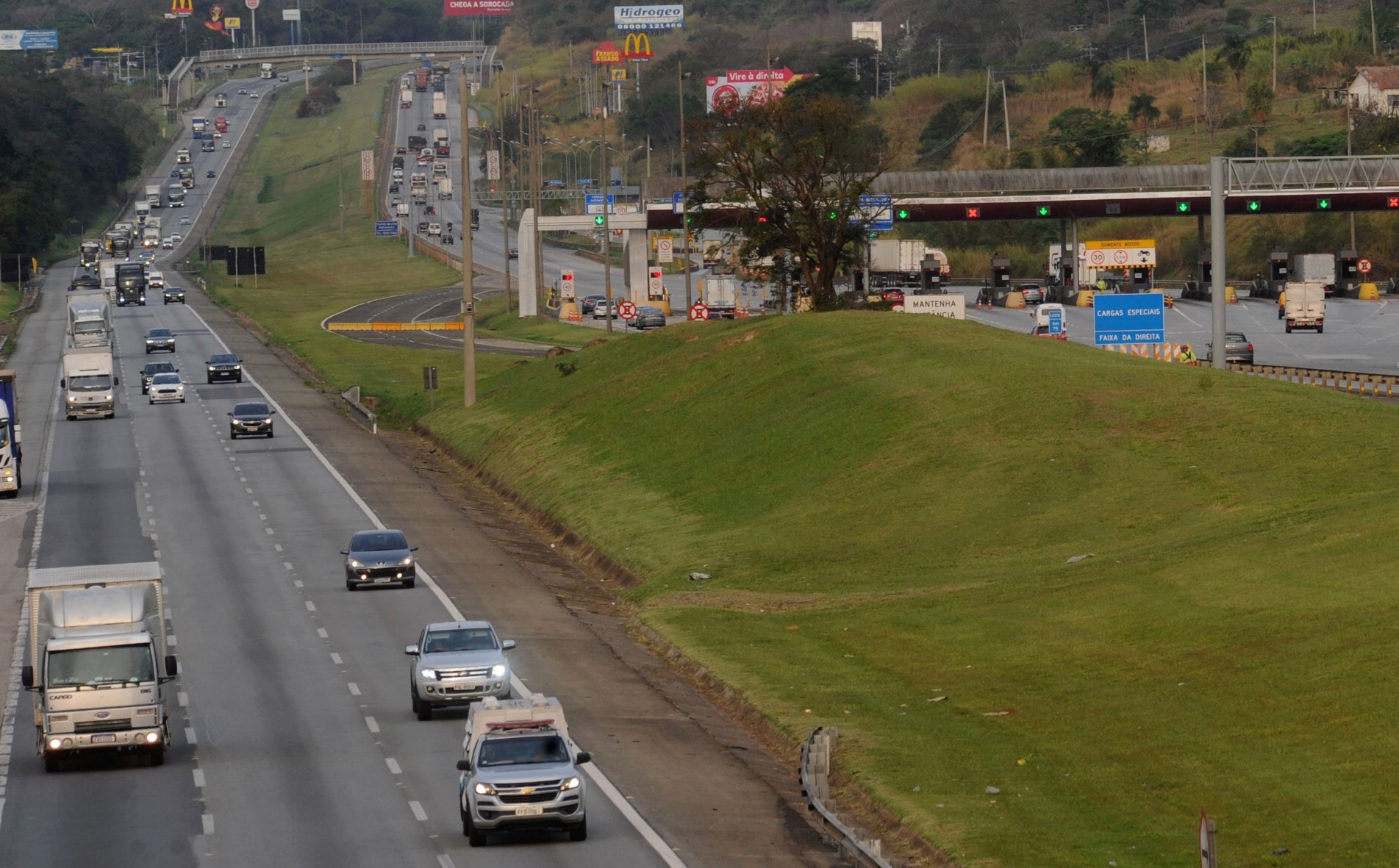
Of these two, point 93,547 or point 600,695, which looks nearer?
point 600,695

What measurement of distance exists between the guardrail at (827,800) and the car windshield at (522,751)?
3674 millimetres

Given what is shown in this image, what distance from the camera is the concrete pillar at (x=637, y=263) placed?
13225 centimetres

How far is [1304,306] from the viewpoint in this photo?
105 metres

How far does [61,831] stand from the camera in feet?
81.7

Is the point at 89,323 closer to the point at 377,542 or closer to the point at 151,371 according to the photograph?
the point at 151,371

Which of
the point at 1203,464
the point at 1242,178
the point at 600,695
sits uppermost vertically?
the point at 1242,178

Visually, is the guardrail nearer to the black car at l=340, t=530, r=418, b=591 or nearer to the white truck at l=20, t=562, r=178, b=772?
the white truck at l=20, t=562, r=178, b=772

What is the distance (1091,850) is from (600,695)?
1353 cm

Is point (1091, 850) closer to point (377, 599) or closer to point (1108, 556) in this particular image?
point (1108, 556)

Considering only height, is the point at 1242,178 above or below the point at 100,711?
above

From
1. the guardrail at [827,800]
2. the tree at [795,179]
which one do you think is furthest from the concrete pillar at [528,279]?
the guardrail at [827,800]

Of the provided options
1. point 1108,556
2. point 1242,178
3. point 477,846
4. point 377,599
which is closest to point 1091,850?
point 477,846

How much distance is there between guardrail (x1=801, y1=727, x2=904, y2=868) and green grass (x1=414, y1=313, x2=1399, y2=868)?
2.07ft

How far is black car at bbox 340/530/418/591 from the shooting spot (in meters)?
44.1
